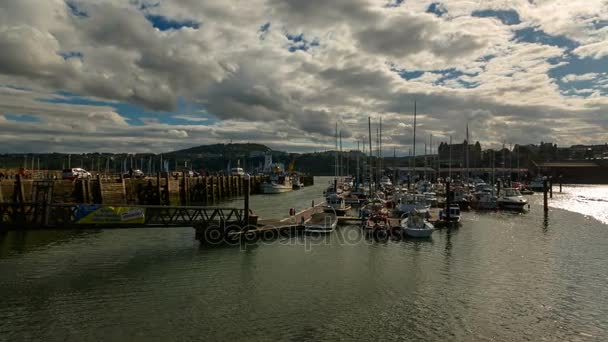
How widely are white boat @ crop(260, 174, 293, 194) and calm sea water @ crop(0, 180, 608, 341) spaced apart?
80.4 meters

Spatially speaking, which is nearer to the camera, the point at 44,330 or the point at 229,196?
the point at 44,330

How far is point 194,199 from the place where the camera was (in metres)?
83.2

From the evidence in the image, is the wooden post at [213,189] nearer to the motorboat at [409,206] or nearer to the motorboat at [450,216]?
the motorboat at [409,206]

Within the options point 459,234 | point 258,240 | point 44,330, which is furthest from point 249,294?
point 459,234

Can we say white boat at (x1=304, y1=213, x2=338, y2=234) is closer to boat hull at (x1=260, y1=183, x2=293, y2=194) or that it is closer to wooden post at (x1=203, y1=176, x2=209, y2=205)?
wooden post at (x1=203, y1=176, x2=209, y2=205)

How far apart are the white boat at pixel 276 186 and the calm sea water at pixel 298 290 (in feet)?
264

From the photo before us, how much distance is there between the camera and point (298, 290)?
2141cm

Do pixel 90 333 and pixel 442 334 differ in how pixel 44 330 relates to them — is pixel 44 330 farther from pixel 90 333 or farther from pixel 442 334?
pixel 442 334

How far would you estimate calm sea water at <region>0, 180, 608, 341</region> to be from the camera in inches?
650

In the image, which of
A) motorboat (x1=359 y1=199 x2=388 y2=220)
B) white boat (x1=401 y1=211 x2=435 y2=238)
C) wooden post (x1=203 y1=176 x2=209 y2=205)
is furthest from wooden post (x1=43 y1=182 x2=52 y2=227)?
wooden post (x1=203 y1=176 x2=209 y2=205)

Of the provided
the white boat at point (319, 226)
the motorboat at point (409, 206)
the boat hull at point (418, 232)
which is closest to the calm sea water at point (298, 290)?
the boat hull at point (418, 232)

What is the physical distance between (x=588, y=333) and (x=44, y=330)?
75.7 ft

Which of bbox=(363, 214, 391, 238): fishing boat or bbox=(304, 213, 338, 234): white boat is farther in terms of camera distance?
bbox=(304, 213, 338, 234): white boat

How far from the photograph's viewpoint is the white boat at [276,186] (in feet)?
383
